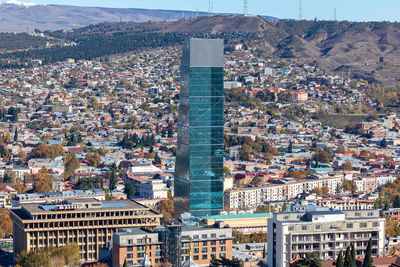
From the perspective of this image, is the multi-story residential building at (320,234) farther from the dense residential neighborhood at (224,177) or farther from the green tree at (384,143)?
the green tree at (384,143)

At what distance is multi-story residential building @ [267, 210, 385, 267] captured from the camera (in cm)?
5691

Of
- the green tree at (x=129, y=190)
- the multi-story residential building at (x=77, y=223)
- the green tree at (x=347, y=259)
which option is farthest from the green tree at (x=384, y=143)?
the green tree at (x=347, y=259)

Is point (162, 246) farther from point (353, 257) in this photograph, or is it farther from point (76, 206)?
point (76, 206)

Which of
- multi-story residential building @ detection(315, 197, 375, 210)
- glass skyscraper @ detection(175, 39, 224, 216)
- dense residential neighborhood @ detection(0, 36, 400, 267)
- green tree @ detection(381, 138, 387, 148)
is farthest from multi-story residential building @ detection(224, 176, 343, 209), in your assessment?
green tree @ detection(381, 138, 387, 148)

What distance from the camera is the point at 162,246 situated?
199ft

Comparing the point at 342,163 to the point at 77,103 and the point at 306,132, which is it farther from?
the point at 77,103

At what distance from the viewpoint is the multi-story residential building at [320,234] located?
56.9 meters

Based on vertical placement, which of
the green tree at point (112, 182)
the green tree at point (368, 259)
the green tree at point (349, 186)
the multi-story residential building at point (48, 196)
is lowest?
the green tree at point (349, 186)

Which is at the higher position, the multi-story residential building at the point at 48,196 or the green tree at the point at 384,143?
the multi-story residential building at the point at 48,196

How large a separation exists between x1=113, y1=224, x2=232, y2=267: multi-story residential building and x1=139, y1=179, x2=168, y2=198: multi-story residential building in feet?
129

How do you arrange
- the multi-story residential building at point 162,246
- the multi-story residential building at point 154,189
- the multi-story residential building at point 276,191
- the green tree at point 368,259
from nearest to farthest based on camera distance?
the green tree at point 368,259
the multi-story residential building at point 162,246
the multi-story residential building at point 154,189
the multi-story residential building at point 276,191

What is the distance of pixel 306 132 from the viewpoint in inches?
6412

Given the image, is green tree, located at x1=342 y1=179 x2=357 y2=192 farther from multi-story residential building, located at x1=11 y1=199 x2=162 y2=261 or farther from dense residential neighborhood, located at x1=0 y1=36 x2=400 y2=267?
multi-story residential building, located at x1=11 y1=199 x2=162 y2=261

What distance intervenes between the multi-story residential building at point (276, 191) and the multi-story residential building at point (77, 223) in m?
27.6
